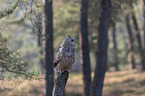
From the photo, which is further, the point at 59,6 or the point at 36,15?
the point at 59,6

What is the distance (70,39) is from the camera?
524 cm

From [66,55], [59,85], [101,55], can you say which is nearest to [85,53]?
[101,55]

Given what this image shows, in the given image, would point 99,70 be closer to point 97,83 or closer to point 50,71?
point 97,83

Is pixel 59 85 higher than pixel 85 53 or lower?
lower

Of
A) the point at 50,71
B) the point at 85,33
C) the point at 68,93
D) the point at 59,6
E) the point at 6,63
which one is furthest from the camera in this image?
the point at 59,6

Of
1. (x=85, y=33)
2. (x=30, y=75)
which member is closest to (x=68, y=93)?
(x=85, y=33)

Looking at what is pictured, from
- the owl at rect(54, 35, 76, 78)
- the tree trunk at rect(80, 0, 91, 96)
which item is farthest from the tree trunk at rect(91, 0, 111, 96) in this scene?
the owl at rect(54, 35, 76, 78)

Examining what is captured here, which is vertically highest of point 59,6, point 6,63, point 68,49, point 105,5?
point 59,6

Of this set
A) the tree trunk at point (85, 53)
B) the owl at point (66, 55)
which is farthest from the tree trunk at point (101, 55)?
the owl at point (66, 55)

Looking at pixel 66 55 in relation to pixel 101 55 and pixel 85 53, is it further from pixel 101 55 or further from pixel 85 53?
pixel 85 53

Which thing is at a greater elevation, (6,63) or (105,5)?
(105,5)

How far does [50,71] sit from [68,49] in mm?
3774

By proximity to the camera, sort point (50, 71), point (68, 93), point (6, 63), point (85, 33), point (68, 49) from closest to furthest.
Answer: point (68, 49) → point (6, 63) → point (50, 71) → point (85, 33) → point (68, 93)

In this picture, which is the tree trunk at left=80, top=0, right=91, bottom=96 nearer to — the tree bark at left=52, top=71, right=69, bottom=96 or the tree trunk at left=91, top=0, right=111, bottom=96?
the tree trunk at left=91, top=0, right=111, bottom=96
